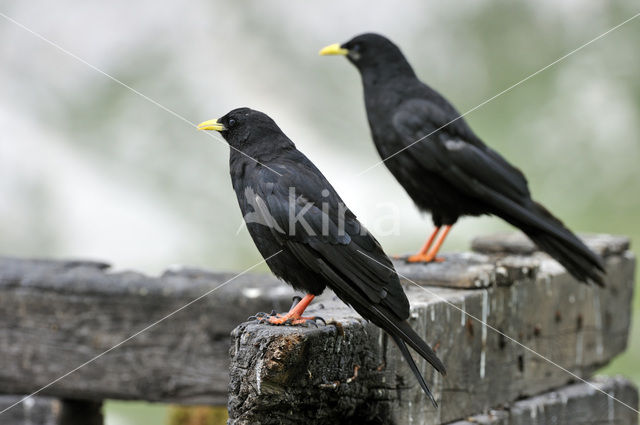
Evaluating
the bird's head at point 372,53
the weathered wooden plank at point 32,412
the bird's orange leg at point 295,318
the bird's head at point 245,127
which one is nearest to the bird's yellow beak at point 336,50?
the bird's head at point 372,53

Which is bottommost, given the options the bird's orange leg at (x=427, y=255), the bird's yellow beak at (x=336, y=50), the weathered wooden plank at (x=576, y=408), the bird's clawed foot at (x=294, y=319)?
the weathered wooden plank at (x=576, y=408)

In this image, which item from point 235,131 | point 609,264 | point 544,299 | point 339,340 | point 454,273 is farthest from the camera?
point 609,264

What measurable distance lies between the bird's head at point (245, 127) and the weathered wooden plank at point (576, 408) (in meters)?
1.37

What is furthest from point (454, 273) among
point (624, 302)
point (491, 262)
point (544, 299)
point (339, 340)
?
point (624, 302)

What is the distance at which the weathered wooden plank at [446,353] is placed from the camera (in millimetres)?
2779

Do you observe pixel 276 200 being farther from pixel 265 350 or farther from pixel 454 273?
pixel 454 273

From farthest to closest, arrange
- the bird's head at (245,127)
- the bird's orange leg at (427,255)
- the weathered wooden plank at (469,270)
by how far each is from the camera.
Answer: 1. the bird's orange leg at (427,255)
2. the weathered wooden plank at (469,270)
3. the bird's head at (245,127)

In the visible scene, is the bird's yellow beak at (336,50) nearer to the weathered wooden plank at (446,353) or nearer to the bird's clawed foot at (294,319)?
the weathered wooden plank at (446,353)

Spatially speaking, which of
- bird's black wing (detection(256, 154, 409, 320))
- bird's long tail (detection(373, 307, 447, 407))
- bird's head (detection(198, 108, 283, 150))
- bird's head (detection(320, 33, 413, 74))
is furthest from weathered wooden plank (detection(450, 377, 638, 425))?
bird's head (detection(320, 33, 413, 74))

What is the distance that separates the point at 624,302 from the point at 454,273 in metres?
1.95

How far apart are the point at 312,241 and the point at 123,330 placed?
6.82 ft

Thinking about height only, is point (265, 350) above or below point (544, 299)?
below

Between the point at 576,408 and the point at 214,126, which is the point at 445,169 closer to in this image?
Answer: the point at 576,408

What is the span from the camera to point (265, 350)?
2.75 m
